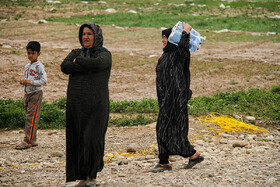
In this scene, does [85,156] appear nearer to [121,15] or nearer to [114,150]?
[114,150]

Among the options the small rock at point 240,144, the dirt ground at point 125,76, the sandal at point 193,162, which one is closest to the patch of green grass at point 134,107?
the dirt ground at point 125,76

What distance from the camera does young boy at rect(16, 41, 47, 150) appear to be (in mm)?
5270

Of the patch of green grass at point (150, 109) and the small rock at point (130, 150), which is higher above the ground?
the patch of green grass at point (150, 109)

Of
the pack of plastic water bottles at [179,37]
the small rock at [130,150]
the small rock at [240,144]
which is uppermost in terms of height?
the pack of plastic water bottles at [179,37]

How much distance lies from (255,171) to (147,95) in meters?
5.21

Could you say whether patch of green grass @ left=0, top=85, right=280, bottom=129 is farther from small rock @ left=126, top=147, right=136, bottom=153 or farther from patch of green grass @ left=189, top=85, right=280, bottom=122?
small rock @ left=126, top=147, right=136, bottom=153

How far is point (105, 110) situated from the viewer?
384cm

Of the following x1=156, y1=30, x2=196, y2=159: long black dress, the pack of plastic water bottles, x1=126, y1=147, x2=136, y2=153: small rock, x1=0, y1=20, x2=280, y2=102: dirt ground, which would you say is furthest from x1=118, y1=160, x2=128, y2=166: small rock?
x1=0, y1=20, x2=280, y2=102: dirt ground

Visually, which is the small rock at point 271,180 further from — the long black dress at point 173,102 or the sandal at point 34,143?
the sandal at point 34,143

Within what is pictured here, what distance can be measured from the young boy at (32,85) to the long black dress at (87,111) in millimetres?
1579

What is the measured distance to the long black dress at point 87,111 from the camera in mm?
3738

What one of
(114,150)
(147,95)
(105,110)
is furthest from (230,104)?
(105,110)

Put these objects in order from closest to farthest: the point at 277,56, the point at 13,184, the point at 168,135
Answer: the point at 13,184
the point at 168,135
the point at 277,56

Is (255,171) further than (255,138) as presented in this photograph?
No
